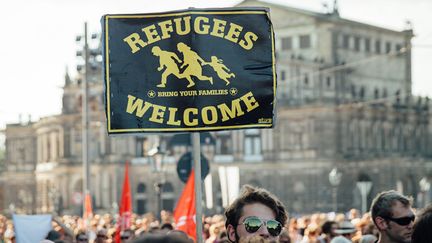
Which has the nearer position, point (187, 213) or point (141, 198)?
point (187, 213)

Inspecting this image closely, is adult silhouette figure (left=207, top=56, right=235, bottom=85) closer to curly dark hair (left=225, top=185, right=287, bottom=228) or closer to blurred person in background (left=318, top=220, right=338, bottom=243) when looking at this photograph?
curly dark hair (left=225, top=185, right=287, bottom=228)

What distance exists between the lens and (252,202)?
689 cm

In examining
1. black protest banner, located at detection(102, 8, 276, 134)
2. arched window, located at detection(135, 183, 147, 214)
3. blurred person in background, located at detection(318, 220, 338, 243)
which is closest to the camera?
black protest banner, located at detection(102, 8, 276, 134)

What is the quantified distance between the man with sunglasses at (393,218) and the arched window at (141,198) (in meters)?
80.6

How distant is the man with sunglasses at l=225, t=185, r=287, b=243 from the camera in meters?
6.71

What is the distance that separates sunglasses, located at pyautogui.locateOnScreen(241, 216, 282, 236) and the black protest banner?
1.95 m

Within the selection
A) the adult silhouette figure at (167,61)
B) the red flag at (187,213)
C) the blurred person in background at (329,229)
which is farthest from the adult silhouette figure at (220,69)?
the blurred person in background at (329,229)

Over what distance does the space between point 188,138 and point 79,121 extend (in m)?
69.5

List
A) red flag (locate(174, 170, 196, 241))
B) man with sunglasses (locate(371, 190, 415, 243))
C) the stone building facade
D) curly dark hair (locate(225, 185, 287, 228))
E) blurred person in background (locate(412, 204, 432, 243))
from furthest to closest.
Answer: the stone building facade, red flag (locate(174, 170, 196, 241)), man with sunglasses (locate(371, 190, 415, 243)), curly dark hair (locate(225, 185, 287, 228)), blurred person in background (locate(412, 204, 432, 243))

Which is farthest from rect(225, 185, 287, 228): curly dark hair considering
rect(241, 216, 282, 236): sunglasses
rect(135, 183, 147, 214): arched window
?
rect(135, 183, 147, 214): arched window

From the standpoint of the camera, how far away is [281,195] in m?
82.4

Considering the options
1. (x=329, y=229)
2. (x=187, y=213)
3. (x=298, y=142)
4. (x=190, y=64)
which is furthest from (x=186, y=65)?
(x=298, y=142)

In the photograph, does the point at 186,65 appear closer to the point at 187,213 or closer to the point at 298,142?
the point at 187,213

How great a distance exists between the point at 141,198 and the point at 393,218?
8105 centimetres
